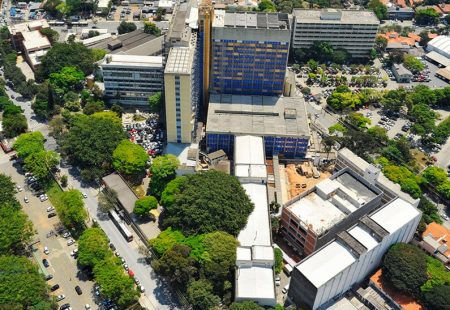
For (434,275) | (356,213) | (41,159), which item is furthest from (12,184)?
(434,275)

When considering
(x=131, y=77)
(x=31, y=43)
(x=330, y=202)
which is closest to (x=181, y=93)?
(x=131, y=77)

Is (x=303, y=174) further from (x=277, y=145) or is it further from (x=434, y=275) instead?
(x=434, y=275)

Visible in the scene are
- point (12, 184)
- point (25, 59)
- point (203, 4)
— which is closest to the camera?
point (12, 184)

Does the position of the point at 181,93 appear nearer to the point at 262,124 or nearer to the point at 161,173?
the point at 161,173

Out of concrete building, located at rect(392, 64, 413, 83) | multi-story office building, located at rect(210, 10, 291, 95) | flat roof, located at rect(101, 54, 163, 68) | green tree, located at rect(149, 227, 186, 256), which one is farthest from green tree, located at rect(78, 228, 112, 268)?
concrete building, located at rect(392, 64, 413, 83)

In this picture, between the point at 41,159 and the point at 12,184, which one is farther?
the point at 41,159

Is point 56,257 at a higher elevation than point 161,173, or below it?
below

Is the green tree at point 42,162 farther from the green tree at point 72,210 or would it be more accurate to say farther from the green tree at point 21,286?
the green tree at point 21,286
